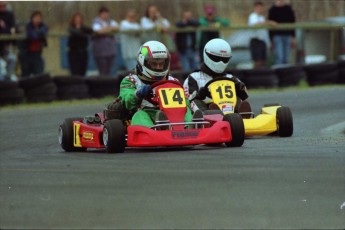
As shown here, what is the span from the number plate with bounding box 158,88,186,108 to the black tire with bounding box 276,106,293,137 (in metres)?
1.38

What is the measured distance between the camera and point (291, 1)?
75.1 feet

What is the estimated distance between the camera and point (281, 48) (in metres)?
20.0

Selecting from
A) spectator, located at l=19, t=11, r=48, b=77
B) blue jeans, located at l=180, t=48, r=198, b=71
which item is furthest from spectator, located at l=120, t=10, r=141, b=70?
spectator, located at l=19, t=11, r=48, b=77

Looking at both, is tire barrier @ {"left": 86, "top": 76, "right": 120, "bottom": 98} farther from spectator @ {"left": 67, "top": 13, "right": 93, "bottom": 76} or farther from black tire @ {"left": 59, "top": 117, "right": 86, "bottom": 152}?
black tire @ {"left": 59, "top": 117, "right": 86, "bottom": 152}

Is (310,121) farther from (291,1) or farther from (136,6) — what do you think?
(136,6)

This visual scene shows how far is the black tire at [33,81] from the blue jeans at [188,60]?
125 inches

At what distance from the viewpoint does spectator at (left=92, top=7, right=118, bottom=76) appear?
18156 mm

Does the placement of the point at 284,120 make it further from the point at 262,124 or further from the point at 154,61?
the point at 154,61

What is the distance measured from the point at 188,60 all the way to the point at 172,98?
360 inches

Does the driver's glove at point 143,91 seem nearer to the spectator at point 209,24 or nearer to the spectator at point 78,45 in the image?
the spectator at point 78,45

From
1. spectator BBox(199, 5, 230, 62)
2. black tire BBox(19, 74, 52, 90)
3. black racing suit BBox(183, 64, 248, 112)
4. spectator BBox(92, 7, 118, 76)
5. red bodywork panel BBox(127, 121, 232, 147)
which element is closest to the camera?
red bodywork panel BBox(127, 121, 232, 147)

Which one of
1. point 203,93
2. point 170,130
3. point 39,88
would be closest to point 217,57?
point 203,93

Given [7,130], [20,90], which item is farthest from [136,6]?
[7,130]

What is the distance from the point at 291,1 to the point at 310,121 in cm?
986
